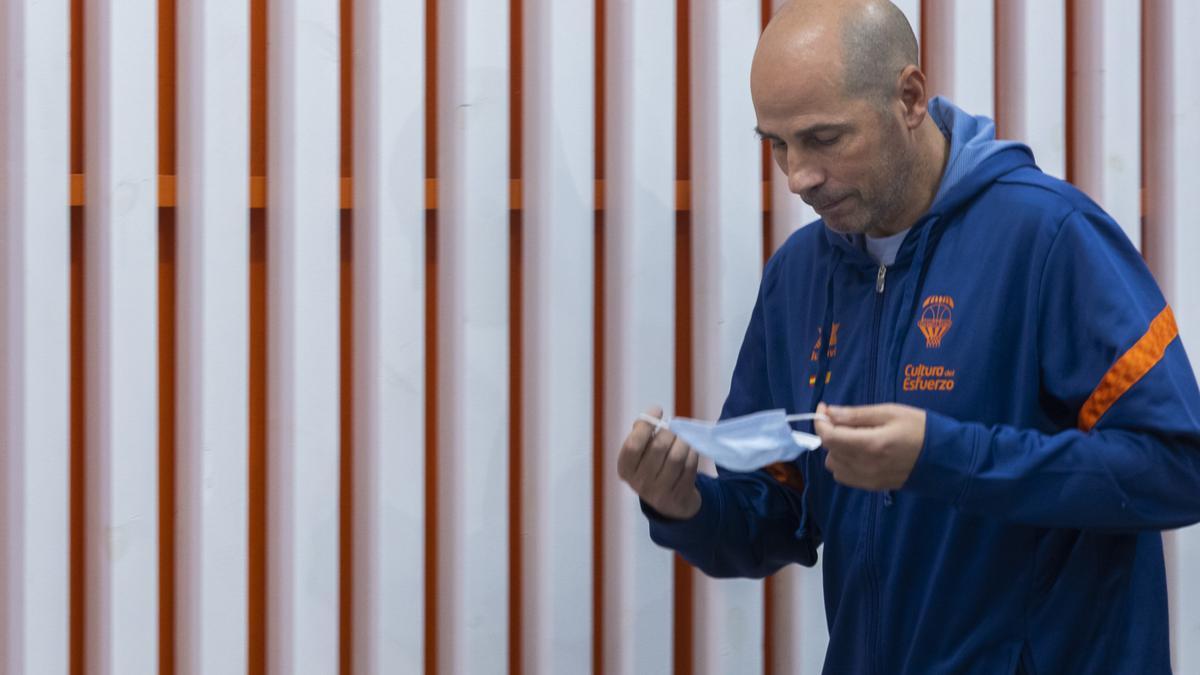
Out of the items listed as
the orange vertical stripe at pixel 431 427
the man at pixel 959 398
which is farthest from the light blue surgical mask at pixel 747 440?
the orange vertical stripe at pixel 431 427

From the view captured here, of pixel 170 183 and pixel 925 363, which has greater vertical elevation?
pixel 170 183

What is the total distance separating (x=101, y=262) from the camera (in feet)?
6.88

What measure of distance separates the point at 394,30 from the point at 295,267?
400 mm

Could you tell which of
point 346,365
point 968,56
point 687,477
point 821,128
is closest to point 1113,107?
point 968,56

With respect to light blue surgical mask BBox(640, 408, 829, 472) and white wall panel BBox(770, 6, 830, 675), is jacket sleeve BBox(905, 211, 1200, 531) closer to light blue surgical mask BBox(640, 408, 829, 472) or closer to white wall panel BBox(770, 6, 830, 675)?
light blue surgical mask BBox(640, 408, 829, 472)

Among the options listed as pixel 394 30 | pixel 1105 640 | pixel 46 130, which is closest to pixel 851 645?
pixel 1105 640

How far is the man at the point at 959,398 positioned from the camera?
63.3 inches

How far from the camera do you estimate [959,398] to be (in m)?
1.74

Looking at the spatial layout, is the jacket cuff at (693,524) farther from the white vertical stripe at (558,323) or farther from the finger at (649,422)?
the white vertical stripe at (558,323)

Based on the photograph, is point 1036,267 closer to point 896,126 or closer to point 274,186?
point 896,126

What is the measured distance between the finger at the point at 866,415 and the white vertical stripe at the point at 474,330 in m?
0.77

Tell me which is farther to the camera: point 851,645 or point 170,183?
point 170,183

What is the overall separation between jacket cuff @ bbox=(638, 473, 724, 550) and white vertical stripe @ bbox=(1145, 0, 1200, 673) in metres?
0.94

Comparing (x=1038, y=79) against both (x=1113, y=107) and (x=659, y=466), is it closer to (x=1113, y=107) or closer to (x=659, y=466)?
(x=1113, y=107)
